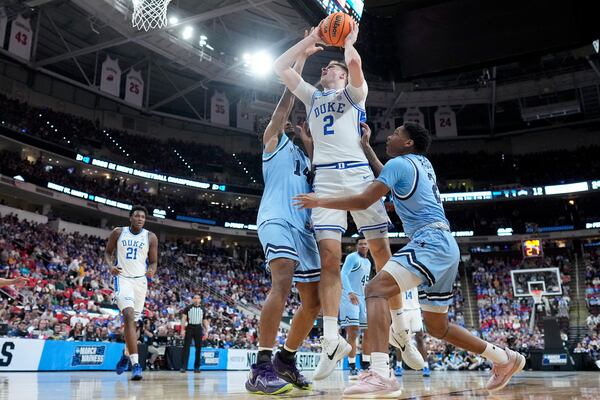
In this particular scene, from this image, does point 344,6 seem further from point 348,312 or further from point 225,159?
point 225,159

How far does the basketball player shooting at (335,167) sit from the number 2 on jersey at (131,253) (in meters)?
3.91

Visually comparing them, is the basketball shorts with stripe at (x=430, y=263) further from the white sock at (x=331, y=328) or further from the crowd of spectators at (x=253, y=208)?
the crowd of spectators at (x=253, y=208)

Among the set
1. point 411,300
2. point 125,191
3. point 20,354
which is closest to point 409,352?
point 411,300

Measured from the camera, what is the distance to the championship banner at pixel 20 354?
10305 millimetres

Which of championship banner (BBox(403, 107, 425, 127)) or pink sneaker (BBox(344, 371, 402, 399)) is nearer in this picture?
pink sneaker (BBox(344, 371, 402, 399))

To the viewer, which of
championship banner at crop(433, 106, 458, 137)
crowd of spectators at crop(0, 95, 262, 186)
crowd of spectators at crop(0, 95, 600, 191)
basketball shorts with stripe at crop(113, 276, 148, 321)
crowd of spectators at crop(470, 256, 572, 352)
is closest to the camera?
basketball shorts with stripe at crop(113, 276, 148, 321)

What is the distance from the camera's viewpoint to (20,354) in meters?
10.7

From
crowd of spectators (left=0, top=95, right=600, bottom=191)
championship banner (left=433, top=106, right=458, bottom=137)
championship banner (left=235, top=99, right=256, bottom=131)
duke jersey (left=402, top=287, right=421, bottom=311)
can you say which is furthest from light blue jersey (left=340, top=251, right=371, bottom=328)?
championship banner (left=433, top=106, right=458, bottom=137)

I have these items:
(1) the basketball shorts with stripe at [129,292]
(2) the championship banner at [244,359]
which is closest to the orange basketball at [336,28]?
(1) the basketball shorts with stripe at [129,292]

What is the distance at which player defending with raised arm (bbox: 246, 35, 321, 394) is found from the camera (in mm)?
4031

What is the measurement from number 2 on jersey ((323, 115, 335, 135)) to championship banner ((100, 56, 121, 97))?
23.4 metres

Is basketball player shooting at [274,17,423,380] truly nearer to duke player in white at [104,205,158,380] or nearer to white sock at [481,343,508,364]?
white sock at [481,343,508,364]

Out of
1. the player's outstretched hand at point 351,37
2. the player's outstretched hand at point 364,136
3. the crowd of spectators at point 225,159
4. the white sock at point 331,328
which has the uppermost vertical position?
the crowd of spectators at point 225,159

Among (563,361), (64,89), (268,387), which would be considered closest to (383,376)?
(268,387)
